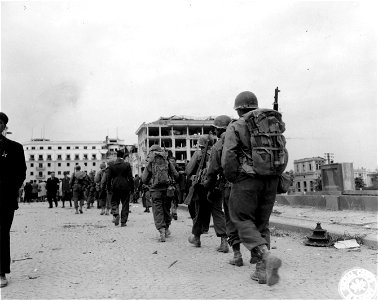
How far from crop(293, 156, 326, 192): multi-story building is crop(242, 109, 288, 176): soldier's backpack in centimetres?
11498

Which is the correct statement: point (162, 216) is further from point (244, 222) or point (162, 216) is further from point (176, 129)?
point (176, 129)

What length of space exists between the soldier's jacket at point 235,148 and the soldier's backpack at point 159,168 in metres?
3.95

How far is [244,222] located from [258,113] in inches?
47.2

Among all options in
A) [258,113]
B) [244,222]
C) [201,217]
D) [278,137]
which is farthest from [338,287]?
[201,217]

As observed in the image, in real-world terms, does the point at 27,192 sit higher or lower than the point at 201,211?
higher

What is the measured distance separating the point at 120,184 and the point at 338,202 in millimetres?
6449

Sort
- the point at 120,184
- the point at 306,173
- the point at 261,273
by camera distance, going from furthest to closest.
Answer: the point at 306,173 < the point at 120,184 < the point at 261,273

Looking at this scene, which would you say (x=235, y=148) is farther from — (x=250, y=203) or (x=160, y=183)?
(x=160, y=183)

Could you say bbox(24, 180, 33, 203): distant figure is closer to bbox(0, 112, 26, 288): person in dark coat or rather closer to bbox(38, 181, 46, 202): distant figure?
bbox(38, 181, 46, 202): distant figure

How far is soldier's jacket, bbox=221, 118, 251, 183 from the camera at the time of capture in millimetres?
4758

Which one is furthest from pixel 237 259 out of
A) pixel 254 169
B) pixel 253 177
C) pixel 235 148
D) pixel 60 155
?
pixel 60 155

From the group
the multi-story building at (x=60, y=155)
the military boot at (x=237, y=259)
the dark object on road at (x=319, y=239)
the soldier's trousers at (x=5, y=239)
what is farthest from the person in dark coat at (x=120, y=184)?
the multi-story building at (x=60, y=155)

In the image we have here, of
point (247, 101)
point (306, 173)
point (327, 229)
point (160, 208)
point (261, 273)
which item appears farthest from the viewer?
point (306, 173)

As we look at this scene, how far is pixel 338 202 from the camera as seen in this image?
42.2 ft
